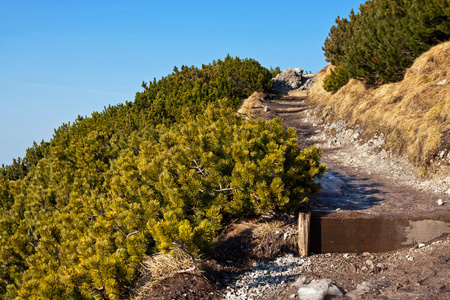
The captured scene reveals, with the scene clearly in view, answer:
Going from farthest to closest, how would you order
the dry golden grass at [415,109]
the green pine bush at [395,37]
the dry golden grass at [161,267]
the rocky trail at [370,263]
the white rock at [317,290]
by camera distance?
the green pine bush at [395,37]
the dry golden grass at [415,109]
the dry golden grass at [161,267]
the rocky trail at [370,263]
the white rock at [317,290]

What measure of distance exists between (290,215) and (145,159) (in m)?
2.56

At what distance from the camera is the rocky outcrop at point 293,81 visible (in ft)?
84.7

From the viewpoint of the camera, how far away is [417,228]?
16.7 ft

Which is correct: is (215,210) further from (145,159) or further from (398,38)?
(398,38)

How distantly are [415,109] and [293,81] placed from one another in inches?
681

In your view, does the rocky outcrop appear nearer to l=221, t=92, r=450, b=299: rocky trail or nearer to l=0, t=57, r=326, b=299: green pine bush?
l=221, t=92, r=450, b=299: rocky trail

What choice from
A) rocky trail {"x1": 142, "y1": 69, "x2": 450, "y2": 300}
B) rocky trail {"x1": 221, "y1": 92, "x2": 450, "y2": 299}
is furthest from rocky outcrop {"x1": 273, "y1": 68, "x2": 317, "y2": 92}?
rocky trail {"x1": 142, "y1": 69, "x2": 450, "y2": 300}

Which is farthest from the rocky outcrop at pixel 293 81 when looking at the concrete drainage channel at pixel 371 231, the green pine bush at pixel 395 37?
the concrete drainage channel at pixel 371 231

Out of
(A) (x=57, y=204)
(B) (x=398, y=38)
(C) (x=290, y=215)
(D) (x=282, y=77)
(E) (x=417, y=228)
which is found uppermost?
(D) (x=282, y=77)

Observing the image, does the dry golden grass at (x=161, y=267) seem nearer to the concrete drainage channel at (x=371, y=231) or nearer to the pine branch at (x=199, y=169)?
the pine branch at (x=199, y=169)

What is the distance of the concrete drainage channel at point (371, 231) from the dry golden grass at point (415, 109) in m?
3.21

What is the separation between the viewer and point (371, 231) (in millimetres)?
5215

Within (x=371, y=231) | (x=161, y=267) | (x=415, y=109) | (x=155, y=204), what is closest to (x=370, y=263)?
(x=371, y=231)

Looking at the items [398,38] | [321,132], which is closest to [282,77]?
[321,132]
